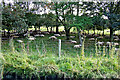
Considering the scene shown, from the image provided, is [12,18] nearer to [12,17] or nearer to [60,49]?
[12,17]

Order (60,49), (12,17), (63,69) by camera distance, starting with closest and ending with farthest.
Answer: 1. (63,69)
2. (60,49)
3. (12,17)

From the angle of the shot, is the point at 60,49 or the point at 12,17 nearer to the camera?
the point at 60,49

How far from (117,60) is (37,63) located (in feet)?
5.31

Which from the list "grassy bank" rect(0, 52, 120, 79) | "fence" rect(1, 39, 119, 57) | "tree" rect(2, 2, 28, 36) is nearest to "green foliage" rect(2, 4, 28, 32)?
"tree" rect(2, 2, 28, 36)

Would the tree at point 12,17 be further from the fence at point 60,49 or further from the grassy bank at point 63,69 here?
the grassy bank at point 63,69

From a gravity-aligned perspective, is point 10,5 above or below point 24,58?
above

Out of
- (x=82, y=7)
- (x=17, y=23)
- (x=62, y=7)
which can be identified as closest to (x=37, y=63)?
(x=17, y=23)

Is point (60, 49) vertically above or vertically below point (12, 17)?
below

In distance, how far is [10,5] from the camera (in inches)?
222

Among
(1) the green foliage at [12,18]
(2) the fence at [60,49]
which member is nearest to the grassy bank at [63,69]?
(2) the fence at [60,49]

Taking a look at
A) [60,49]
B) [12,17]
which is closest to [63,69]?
[60,49]

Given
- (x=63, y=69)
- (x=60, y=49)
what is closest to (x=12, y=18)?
(x=60, y=49)

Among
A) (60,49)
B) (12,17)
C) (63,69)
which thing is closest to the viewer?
(63,69)

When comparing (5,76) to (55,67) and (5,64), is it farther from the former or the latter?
(55,67)
